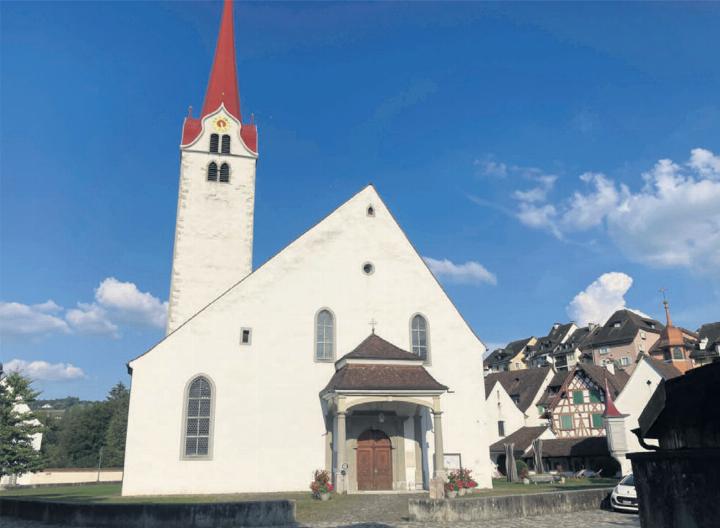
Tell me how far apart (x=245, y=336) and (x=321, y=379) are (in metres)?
3.51

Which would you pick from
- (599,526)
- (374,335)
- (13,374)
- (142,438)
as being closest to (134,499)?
(142,438)

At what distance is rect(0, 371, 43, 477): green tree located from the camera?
39188 mm

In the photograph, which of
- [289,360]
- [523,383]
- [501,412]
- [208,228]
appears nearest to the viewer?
[289,360]

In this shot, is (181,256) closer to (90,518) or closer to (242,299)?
(242,299)

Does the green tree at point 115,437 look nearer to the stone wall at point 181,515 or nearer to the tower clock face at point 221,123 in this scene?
the tower clock face at point 221,123

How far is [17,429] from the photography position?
1564 inches

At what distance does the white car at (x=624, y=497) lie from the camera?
14.8m

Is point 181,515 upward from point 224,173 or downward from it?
downward

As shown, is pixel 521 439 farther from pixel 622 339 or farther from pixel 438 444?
pixel 622 339

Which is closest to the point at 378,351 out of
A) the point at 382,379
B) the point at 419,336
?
the point at 382,379

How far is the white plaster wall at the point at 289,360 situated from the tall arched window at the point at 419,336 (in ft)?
1.05

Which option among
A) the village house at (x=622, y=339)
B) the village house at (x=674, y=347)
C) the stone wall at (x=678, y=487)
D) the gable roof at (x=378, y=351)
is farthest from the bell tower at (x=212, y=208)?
the village house at (x=622, y=339)

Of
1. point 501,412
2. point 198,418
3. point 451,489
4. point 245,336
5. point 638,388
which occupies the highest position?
point 245,336

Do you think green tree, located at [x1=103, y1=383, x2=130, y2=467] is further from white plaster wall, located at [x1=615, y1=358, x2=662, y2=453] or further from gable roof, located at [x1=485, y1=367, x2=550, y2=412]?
white plaster wall, located at [x1=615, y1=358, x2=662, y2=453]
